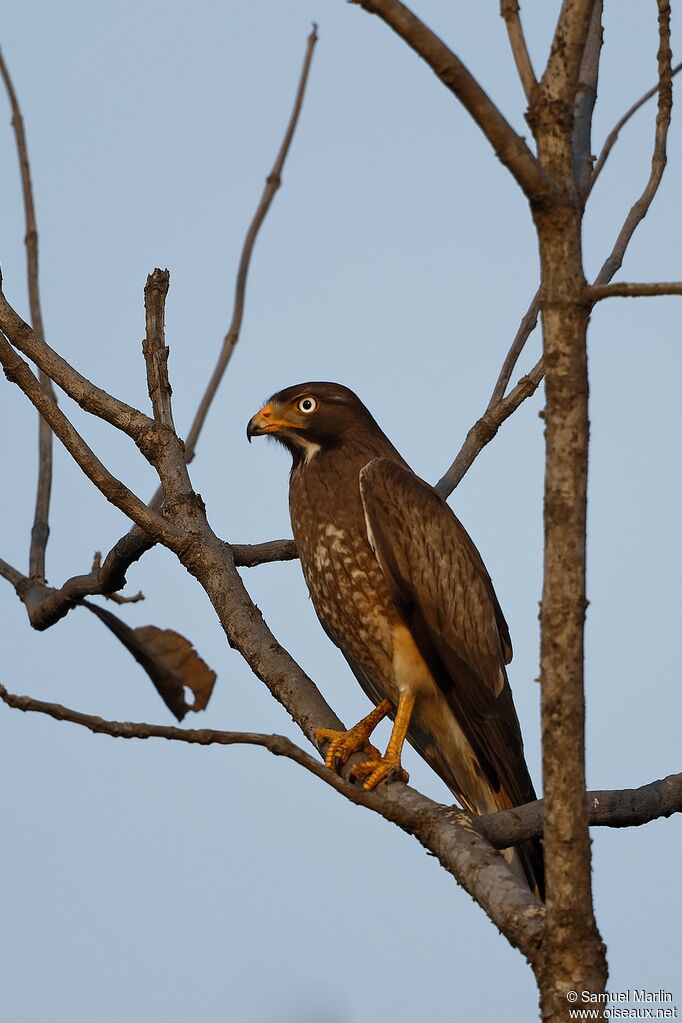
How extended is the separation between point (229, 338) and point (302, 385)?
962 millimetres

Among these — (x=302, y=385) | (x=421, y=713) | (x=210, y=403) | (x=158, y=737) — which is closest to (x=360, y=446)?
(x=302, y=385)

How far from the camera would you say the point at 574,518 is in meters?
3.24

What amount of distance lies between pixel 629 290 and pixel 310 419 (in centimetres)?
405

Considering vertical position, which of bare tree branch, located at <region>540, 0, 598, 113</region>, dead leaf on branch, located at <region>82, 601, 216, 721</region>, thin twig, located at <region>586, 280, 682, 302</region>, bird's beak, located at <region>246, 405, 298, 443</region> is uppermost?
bird's beak, located at <region>246, 405, 298, 443</region>

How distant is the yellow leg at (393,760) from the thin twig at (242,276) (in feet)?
5.40

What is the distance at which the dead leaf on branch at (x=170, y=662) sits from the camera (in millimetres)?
6145

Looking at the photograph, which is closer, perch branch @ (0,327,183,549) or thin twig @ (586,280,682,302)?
thin twig @ (586,280,682,302)

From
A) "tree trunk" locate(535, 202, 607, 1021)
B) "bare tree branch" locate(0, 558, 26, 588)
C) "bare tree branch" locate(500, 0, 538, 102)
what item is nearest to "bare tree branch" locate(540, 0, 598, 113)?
"bare tree branch" locate(500, 0, 538, 102)

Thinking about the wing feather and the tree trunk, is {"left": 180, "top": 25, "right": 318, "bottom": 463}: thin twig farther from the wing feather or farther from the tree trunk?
the tree trunk

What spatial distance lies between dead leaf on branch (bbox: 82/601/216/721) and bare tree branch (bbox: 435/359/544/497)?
63.0 inches

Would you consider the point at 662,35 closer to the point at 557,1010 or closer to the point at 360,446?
the point at 360,446

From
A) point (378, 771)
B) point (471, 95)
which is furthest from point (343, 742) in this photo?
point (471, 95)

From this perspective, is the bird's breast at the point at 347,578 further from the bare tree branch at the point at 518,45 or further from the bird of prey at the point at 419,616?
the bare tree branch at the point at 518,45

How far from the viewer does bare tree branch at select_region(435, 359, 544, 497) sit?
6.27 meters
